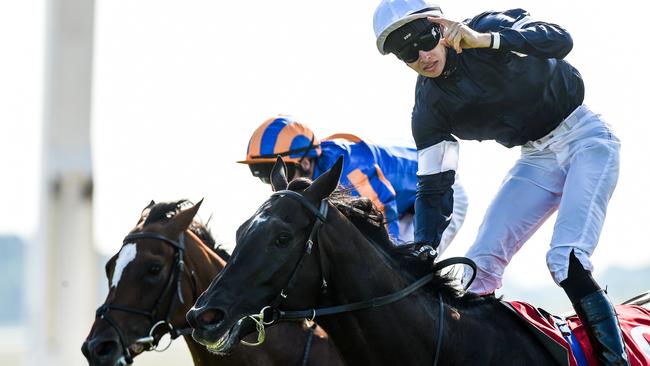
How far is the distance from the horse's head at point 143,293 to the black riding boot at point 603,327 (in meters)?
2.18

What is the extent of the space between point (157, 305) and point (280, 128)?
5.41 feet

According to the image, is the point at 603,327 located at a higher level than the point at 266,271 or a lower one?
lower

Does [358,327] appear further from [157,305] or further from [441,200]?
[157,305]

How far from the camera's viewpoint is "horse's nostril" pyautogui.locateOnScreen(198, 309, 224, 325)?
12.0 ft

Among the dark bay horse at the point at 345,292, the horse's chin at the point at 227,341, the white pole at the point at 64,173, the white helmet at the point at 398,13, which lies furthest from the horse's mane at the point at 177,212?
the horse's chin at the point at 227,341

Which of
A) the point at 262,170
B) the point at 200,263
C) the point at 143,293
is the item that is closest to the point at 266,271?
the point at 143,293

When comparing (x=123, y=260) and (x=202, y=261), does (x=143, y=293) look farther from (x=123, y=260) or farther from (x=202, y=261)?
(x=202, y=261)

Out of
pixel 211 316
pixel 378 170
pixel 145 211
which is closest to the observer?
pixel 211 316

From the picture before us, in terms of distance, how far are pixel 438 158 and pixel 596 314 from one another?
102 centimetres

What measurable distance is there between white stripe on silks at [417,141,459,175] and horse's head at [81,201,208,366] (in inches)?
58.4

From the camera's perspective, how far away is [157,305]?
5.37m

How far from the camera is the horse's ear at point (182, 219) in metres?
5.62

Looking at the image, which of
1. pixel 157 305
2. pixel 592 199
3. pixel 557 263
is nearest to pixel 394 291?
pixel 557 263

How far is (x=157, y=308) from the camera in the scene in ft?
17.6
